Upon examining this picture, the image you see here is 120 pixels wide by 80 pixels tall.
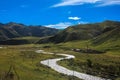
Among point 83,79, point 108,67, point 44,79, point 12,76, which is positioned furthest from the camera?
point 108,67

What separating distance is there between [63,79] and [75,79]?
328 centimetres

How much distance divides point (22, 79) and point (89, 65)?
54.2 m

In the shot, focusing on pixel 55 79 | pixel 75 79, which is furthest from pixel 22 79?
A: pixel 75 79

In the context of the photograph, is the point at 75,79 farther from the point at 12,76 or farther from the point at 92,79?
the point at 12,76

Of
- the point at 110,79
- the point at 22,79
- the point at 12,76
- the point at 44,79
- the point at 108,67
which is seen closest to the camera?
the point at 12,76

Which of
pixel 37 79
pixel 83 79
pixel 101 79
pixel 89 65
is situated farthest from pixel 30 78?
pixel 89 65

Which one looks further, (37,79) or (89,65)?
(89,65)

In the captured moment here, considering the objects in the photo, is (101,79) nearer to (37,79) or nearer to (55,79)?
(55,79)

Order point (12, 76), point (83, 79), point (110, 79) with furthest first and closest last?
1. point (110, 79)
2. point (83, 79)
3. point (12, 76)

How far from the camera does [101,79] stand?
65125 mm

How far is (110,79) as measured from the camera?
66.9m

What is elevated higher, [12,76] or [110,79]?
[12,76]

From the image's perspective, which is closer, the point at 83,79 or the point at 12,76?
the point at 12,76

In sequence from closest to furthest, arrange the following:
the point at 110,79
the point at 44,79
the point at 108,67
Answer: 1. the point at 44,79
2. the point at 110,79
3. the point at 108,67
